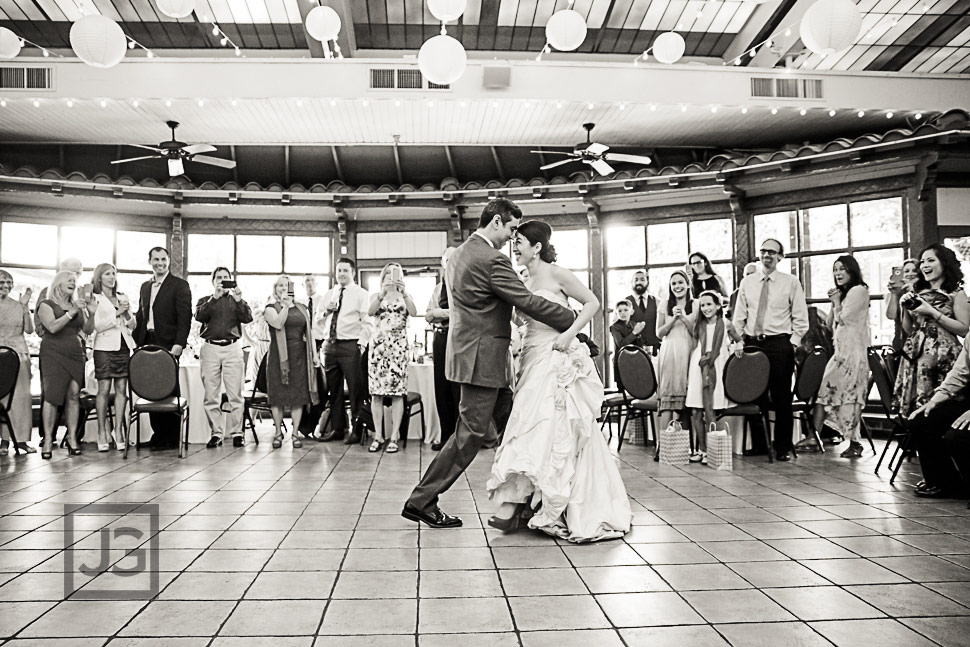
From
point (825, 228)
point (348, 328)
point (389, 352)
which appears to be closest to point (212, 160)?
point (348, 328)

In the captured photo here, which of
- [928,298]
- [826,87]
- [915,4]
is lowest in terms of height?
[928,298]

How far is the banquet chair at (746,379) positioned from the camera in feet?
17.9

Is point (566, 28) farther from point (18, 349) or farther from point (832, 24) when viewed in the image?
point (18, 349)

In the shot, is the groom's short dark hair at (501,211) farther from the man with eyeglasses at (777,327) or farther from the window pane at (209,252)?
the window pane at (209,252)

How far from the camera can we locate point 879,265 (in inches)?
341

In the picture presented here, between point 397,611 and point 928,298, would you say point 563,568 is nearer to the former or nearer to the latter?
point 397,611

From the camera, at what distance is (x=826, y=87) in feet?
28.1

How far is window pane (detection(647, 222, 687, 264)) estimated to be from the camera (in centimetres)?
1032

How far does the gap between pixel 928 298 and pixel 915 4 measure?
16.8 ft

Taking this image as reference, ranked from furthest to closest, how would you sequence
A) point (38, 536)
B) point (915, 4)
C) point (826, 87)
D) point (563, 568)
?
point (826, 87)
point (915, 4)
point (38, 536)
point (563, 568)

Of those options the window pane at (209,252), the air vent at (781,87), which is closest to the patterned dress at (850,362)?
the air vent at (781,87)

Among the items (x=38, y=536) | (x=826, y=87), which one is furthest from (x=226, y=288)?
(x=826, y=87)

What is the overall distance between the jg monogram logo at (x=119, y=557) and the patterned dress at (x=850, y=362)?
17.2ft

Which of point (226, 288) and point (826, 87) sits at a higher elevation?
point (826, 87)
